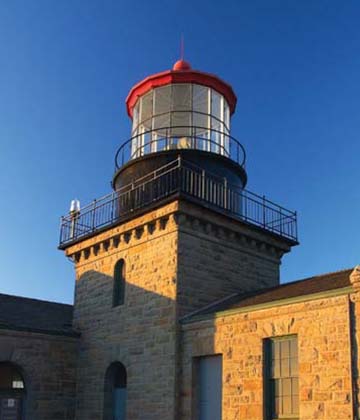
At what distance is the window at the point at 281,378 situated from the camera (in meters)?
12.6

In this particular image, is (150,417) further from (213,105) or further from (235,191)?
(213,105)

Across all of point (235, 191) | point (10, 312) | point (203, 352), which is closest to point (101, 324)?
point (10, 312)

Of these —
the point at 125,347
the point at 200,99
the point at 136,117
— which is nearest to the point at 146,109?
the point at 136,117

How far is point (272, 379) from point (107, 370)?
5992 millimetres

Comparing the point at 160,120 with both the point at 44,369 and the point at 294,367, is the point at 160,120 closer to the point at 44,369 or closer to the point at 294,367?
the point at 44,369

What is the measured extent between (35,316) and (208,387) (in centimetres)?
713

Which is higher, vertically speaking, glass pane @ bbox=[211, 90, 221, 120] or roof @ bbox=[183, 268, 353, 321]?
glass pane @ bbox=[211, 90, 221, 120]

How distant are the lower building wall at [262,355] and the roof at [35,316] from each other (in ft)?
16.7

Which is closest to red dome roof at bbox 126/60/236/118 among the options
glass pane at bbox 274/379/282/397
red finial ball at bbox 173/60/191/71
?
red finial ball at bbox 173/60/191/71

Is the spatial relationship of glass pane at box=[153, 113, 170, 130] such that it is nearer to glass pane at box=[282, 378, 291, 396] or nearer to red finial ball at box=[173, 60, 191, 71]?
red finial ball at box=[173, 60, 191, 71]

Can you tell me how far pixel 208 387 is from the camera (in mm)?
14688

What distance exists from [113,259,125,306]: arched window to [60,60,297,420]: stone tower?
0.10 ft

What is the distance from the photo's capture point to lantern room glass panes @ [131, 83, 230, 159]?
61.3 feet

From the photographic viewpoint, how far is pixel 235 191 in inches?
718
